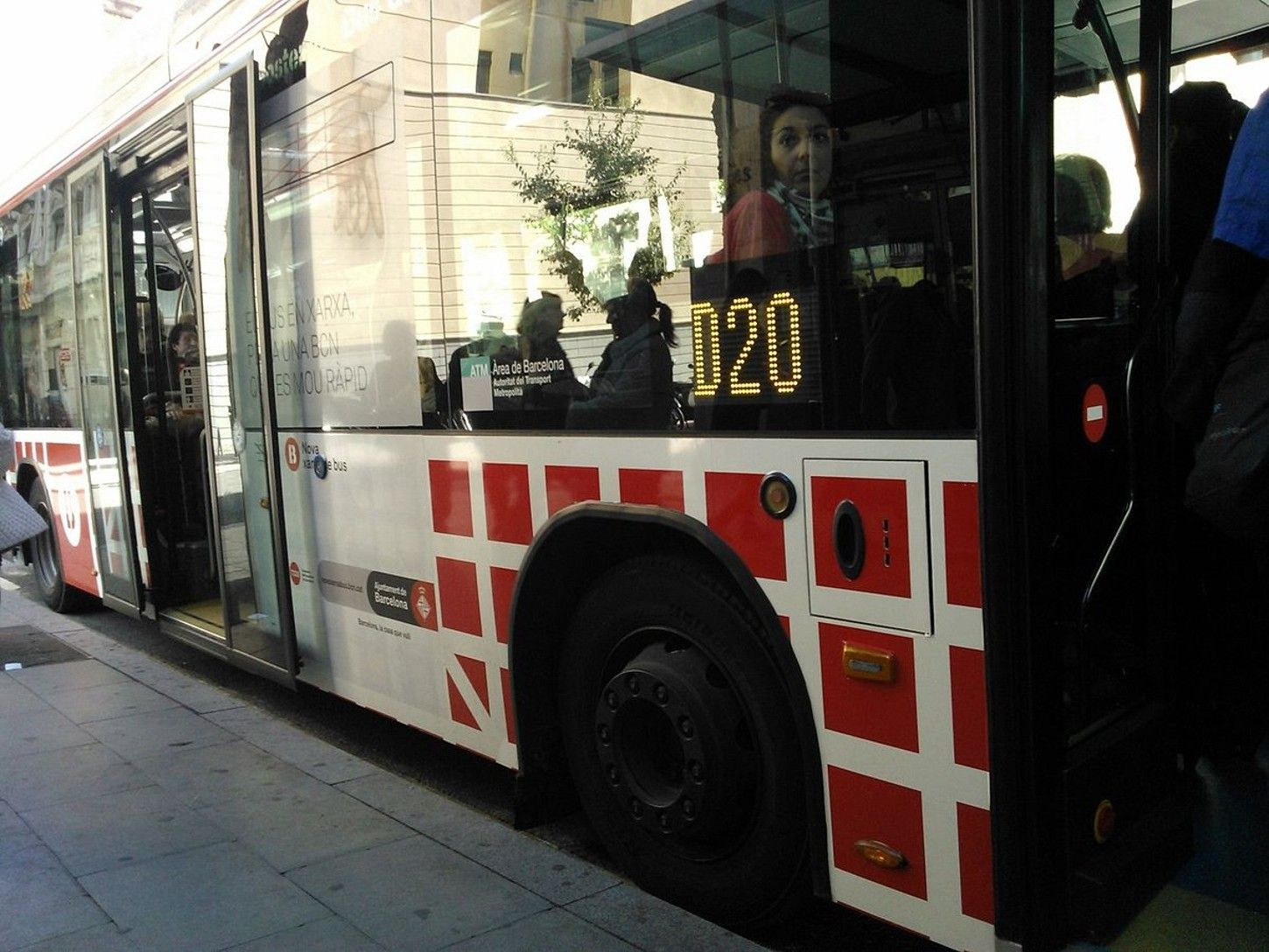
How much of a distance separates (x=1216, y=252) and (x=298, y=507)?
364 centimetres

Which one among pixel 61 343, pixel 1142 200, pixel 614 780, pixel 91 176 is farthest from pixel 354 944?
pixel 61 343

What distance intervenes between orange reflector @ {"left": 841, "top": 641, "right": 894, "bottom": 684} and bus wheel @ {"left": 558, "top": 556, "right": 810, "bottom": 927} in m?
0.29

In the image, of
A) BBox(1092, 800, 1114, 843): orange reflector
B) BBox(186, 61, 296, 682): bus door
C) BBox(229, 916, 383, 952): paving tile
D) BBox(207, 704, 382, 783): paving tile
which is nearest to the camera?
BBox(1092, 800, 1114, 843): orange reflector

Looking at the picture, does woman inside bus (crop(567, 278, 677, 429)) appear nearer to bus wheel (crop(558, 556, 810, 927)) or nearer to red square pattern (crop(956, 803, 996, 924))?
bus wheel (crop(558, 556, 810, 927))

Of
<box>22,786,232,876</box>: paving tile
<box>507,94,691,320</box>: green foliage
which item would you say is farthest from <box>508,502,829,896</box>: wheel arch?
<box>22,786,232,876</box>: paving tile

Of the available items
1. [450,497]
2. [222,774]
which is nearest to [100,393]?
[222,774]

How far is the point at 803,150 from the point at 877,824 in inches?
60.1

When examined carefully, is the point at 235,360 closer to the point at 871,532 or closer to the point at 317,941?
the point at 317,941

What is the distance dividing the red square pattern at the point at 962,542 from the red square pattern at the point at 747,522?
0.45 meters

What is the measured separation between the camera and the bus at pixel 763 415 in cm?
235

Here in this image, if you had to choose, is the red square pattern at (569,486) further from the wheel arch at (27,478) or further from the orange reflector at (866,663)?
the wheel arch at (27,478)

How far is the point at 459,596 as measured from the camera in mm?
3898

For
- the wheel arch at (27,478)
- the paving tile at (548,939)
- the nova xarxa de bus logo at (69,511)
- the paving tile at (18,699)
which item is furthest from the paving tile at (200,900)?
the wheel arch at (27,478)

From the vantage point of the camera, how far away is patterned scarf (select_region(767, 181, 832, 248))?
103 inches
